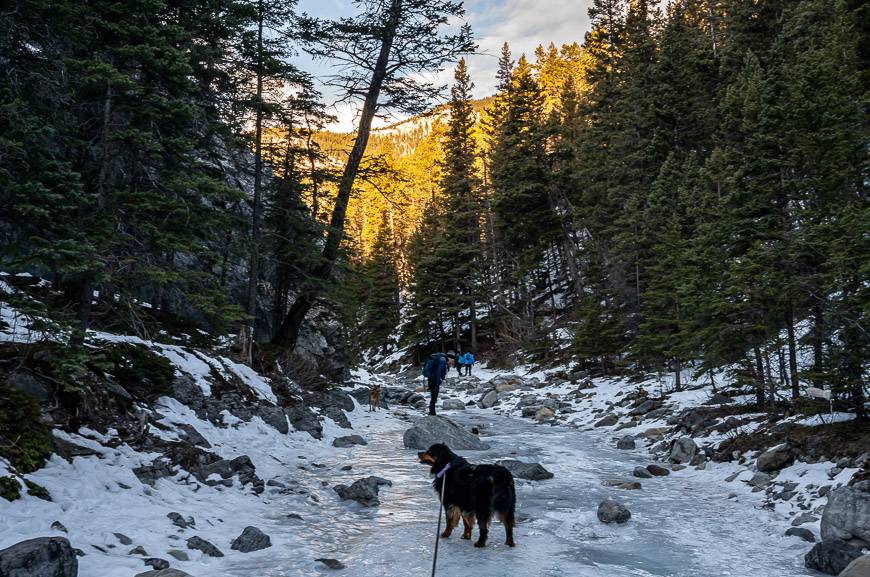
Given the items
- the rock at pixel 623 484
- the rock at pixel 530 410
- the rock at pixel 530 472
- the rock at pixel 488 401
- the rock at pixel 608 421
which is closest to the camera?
the rock at pixel 623 484

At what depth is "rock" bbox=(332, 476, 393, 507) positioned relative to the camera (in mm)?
7611

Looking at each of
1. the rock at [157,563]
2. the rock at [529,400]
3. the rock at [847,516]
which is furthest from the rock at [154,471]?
the rock at [529,400]

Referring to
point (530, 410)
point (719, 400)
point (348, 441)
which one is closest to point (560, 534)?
point (348, 441)

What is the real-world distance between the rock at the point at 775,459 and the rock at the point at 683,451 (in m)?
1.86

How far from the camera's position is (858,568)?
468 centimetres

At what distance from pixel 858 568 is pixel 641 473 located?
5215mm

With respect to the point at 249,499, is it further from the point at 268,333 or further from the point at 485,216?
the point at 485,216

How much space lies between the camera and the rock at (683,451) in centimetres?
1069

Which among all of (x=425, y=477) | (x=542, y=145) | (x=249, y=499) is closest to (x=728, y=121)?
(x=542, y=145)

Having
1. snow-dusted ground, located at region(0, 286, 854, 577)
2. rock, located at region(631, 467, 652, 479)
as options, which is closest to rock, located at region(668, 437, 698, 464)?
snow-dusted ground, located at region(0, 286, 854, 577)

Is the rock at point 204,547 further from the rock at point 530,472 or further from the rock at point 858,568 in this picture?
the rock at point 858,568

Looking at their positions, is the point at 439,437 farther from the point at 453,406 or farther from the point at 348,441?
the point at 453,406

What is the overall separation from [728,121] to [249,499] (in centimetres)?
2119

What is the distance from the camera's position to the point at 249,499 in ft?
23.8
